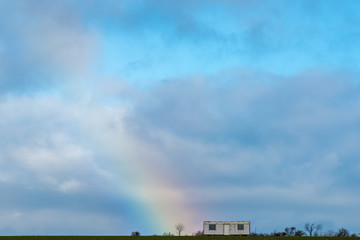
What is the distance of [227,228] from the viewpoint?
106 metres

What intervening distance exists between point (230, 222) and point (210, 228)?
12.7 feet

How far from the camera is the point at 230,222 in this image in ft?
350

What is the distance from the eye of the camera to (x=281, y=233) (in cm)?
10356

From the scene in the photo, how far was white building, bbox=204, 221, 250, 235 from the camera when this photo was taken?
348 feet

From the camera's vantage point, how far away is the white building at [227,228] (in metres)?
106
